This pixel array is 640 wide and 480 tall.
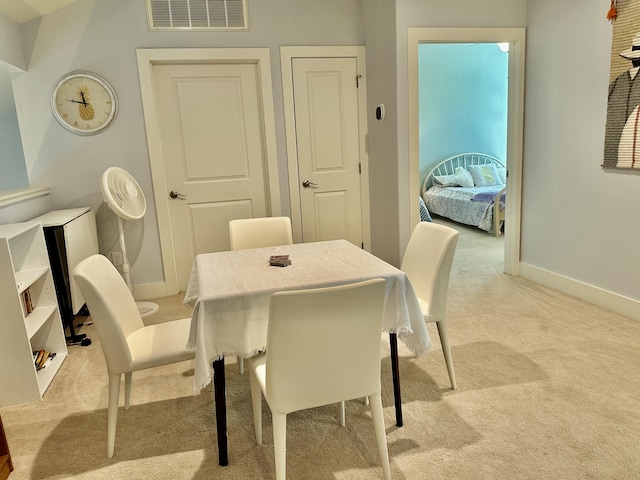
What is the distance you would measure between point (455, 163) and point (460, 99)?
992 mm

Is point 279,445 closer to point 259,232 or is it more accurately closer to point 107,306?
point 107,306

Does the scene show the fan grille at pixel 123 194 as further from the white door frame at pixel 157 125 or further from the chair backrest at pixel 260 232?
the chair backrest at pixel 260 232

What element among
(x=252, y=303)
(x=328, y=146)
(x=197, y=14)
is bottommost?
(x=252, y=303)

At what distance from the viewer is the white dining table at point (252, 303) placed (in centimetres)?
169

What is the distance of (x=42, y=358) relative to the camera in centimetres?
267

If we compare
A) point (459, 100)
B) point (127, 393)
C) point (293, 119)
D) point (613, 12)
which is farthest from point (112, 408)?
point (459, 100)

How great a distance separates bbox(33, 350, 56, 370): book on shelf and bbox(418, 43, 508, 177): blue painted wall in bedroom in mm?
5811

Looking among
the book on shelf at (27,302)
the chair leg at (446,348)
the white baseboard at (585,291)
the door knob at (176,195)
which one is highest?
the door knob at (176,195)

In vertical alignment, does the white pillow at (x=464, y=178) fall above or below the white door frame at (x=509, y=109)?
below

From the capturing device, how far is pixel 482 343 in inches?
111

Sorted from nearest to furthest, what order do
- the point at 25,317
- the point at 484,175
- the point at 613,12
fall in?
the point at 25,317 → the point at 613,12 → the point at 484,175

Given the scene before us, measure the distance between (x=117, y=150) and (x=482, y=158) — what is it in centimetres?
568

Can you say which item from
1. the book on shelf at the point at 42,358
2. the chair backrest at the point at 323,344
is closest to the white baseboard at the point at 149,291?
the book on shelf at the point at 42,358

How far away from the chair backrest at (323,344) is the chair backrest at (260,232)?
1.44 metres
